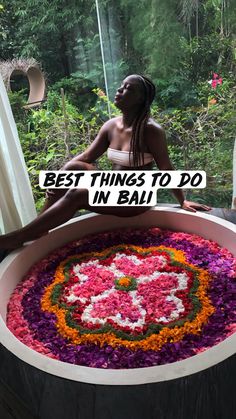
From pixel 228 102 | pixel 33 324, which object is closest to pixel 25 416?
pixel 33 324

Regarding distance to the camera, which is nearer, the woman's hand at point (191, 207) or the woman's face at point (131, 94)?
the woman's face at point (131, 94)

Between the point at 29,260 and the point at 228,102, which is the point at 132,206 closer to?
the point at 29,260

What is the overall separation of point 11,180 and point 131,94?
32.2 inches

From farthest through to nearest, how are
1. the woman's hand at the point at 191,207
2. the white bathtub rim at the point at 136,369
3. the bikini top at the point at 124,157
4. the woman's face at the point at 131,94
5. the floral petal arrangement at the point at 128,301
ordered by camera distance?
the woman's hand at the point at 191,207
the bikini top at the point at 124,157
the woman's face at the point at 131,94
the floral petal arrangement at the point at 128,301
the white bathtub rim at the point at 136,369

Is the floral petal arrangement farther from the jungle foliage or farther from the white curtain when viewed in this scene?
the jungle foliage

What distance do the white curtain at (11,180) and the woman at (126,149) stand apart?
0.54 feet

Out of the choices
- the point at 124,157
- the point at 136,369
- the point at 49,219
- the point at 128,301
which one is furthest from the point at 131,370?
the point at 124,157

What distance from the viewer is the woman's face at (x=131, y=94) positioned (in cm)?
199

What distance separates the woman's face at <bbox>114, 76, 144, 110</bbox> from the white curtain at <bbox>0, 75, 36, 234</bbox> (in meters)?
0.61

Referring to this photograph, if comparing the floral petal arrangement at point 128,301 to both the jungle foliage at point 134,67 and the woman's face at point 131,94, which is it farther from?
the jungle foliage at point 134,67

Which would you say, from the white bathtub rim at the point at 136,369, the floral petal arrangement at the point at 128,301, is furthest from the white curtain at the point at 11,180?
the white bathtub rim at the point at 136,369

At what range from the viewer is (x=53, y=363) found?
4.68 ft

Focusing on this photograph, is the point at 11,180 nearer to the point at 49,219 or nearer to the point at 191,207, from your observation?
the point at 49,219

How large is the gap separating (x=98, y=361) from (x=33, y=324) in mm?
376
